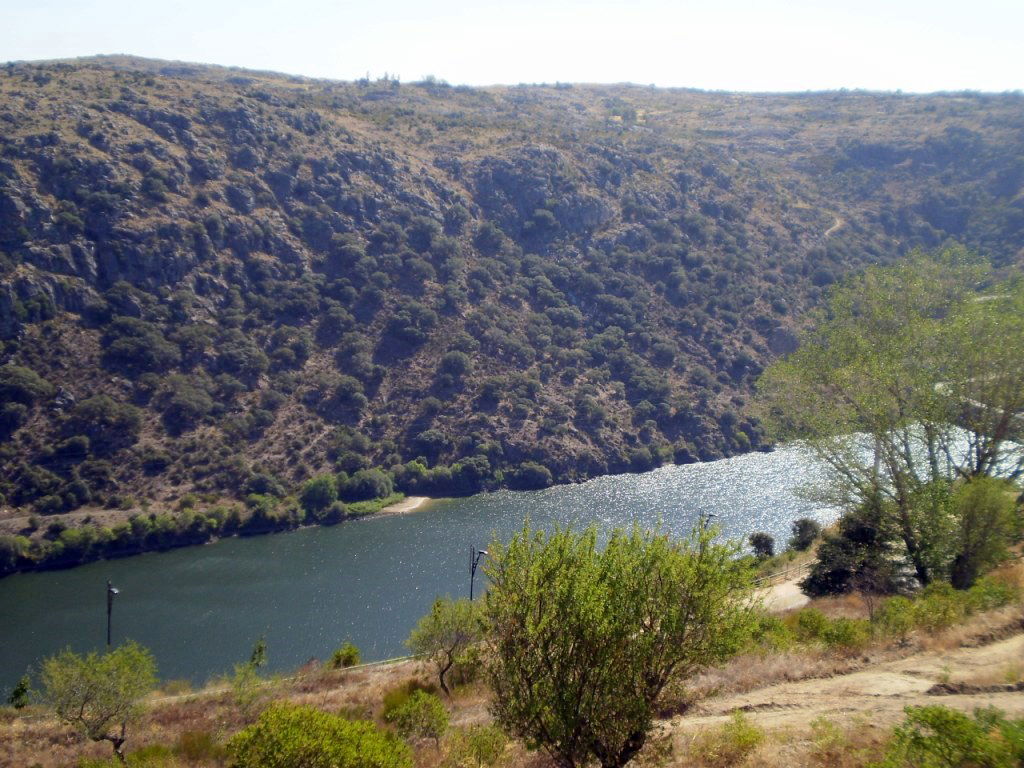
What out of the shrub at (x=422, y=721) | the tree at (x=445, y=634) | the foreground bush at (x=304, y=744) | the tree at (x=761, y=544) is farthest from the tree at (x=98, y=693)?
the tree at (x=761, y=544)

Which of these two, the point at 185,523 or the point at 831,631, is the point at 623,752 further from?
the point at 185,523

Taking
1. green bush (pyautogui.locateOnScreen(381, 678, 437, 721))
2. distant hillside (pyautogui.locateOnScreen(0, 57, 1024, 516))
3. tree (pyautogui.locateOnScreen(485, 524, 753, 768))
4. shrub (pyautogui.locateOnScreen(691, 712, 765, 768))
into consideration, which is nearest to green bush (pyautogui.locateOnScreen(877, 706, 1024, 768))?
tree (pyautogui.locateOnScreen(485, 524, 753, 768))

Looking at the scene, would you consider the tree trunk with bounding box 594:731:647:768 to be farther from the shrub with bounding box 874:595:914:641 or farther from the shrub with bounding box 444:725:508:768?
the shrub with bounding box 874:595:914:641

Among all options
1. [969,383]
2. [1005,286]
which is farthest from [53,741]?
[1005,286]

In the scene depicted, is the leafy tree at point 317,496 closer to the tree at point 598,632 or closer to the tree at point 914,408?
the tree at point 914,408

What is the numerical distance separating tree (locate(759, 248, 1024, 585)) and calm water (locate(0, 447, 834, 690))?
261cm

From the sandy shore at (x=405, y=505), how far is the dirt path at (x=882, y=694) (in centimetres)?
4897

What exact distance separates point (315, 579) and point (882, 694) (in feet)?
137

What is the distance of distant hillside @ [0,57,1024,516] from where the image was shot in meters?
61.4

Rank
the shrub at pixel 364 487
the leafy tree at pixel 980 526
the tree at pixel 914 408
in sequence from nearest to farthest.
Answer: the leafy tree at pixel 980 526, the tree at pixel 914 408, the shrub at pixel 364 487

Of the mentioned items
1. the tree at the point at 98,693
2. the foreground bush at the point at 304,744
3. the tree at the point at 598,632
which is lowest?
the tree at the point at 98,693

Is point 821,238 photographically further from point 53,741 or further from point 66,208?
point 53,741

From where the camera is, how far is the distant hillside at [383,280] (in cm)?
6138

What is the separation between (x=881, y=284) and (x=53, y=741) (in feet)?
116
